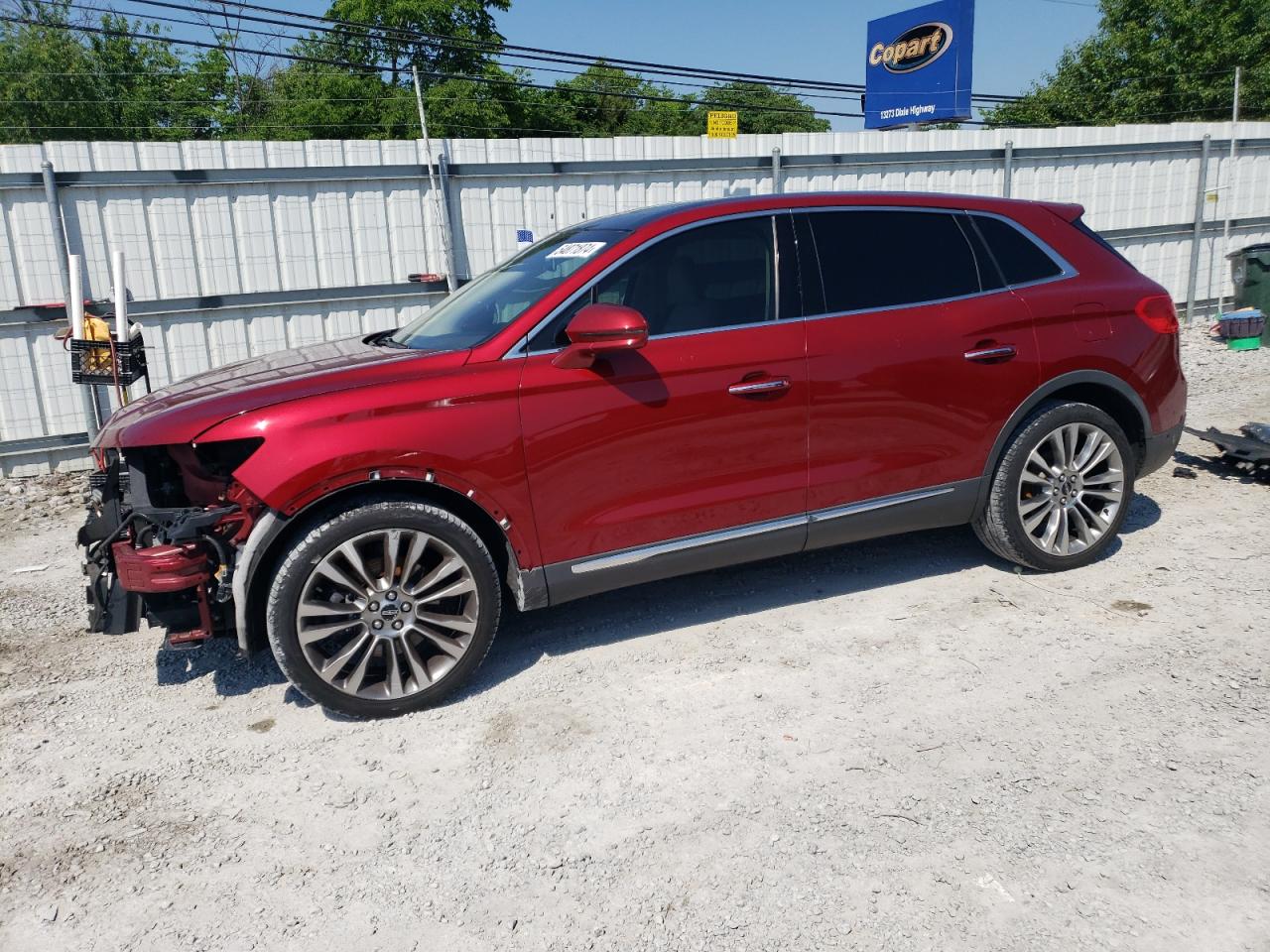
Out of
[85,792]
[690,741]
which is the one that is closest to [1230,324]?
[690,741]

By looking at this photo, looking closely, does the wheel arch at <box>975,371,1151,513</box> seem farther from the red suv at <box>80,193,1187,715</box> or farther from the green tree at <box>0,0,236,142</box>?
the green tree at <box>0,0,236,142</box>

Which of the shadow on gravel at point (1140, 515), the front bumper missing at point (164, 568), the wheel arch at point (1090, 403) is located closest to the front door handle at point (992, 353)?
the wheel arch at point (1090, 403)

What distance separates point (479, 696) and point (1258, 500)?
15.8 ft

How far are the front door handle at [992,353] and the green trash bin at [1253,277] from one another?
8.96 m

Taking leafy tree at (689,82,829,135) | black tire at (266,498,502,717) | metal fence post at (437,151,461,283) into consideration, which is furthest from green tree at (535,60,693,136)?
black tire at (266,498,502,717)

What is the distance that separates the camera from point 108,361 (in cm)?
537

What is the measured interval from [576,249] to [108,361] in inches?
123

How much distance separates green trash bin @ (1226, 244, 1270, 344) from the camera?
37.3ft

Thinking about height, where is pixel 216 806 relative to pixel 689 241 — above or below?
below

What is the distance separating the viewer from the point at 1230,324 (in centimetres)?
1085

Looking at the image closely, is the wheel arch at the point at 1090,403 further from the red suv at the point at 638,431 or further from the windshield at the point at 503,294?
the windshield at the point at 503,294

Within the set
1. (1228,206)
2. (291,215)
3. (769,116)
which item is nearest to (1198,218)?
(1228,206)

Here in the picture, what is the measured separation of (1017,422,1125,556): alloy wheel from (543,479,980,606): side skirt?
0.32m

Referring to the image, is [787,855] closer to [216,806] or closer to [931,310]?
[216,806]
